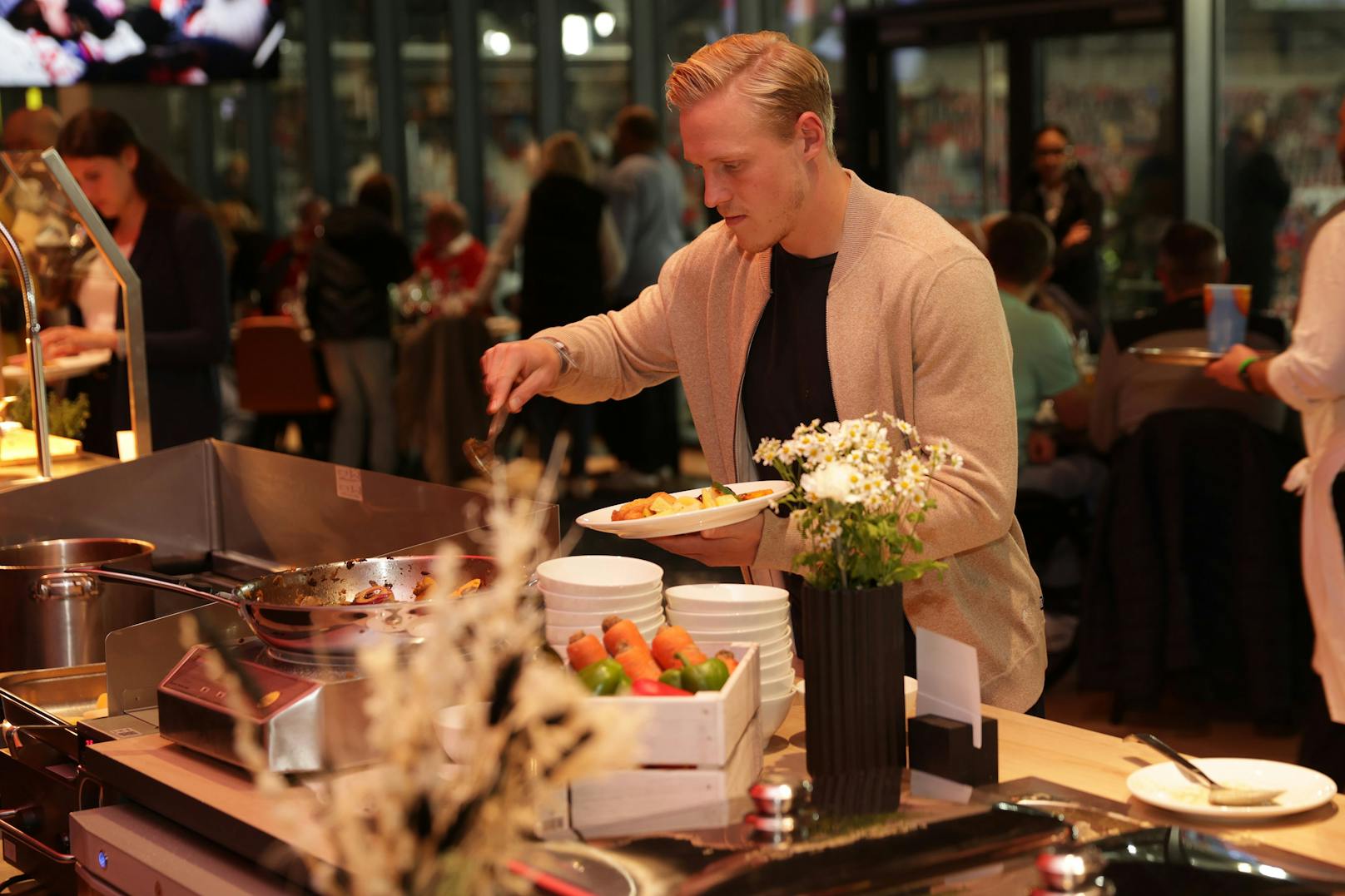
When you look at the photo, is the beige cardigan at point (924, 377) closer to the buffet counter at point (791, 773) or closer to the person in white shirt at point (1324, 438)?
the buffet counter at point (791, 773)

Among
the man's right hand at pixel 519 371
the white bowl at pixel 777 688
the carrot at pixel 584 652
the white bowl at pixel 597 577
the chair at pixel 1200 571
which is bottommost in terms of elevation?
the chair at pixel 1200 571

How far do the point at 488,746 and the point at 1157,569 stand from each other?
3580 mm

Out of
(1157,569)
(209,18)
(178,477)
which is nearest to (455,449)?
(209,18)

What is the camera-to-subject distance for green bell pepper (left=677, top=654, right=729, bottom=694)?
1.51 m

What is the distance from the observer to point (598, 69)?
9977mm

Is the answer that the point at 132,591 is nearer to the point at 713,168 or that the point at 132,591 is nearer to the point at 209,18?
the point at 713,168

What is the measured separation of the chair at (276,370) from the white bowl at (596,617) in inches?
227

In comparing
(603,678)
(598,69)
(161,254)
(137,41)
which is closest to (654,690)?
(603,678)

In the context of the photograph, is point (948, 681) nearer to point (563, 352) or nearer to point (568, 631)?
point (568, 631)

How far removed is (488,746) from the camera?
0.93 m

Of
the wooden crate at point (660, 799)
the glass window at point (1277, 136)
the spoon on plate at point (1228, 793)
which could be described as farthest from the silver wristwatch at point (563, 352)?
the glass window at point (1277, 136)

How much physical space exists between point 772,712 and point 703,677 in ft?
0.73

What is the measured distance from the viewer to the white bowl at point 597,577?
5.62 feet

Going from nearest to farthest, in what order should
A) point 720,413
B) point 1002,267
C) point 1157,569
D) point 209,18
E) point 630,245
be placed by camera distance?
point 720,413 → point 1157,569 → point 1002,267 → point 209,18 → point 630,245
